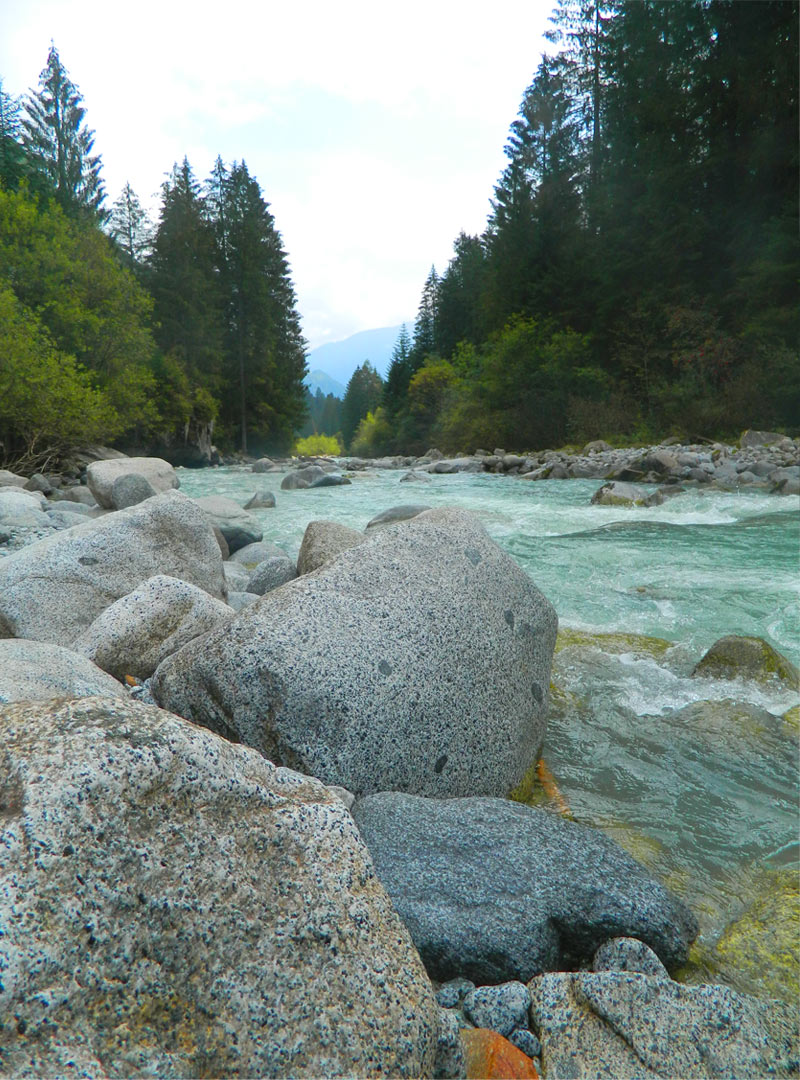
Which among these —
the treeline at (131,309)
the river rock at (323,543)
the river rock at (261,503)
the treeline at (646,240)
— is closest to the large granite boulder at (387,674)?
the river rock at (323,543)

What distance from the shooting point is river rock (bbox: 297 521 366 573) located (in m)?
5.31

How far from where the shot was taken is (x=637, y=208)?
26.3 meters

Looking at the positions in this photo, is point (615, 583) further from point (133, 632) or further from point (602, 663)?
point (133, 632)

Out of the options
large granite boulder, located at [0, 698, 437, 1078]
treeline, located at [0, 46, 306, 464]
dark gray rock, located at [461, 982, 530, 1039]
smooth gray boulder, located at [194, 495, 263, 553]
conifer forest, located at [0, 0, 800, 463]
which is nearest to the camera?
large granite boulder, located at [0, 698, 437, 1078]

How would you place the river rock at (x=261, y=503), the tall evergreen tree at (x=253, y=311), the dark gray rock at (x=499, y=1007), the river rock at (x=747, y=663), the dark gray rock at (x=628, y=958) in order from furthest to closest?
the tall evergreen tree at (x=253, y=311), the river rock at (x=261, y=503), the river rock at (x=747, y=663), the dark gray rock at (x=628, y=958), the dark gray rock at (x=499, y=1007)

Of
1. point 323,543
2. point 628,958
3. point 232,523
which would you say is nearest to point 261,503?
point 232,523

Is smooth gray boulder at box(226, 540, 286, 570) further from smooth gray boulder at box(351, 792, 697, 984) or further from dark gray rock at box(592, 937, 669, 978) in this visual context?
dark gray rock at box(592, 937, 669, 978)

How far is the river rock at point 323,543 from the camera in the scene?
17.4ft

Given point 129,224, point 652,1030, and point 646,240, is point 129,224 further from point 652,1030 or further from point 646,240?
point 652,1030

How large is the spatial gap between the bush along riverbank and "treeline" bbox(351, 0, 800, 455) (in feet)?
74.0

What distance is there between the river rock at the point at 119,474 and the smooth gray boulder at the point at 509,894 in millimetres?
8682

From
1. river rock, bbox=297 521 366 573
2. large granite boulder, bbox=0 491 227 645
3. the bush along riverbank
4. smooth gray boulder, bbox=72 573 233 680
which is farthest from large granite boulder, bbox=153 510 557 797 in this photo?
large granite boulder, bbox=0 491 227 645

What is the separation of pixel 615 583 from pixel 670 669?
254 cm

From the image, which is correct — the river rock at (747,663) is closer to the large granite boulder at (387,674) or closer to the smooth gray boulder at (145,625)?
the large granite boulder at (387,674)
